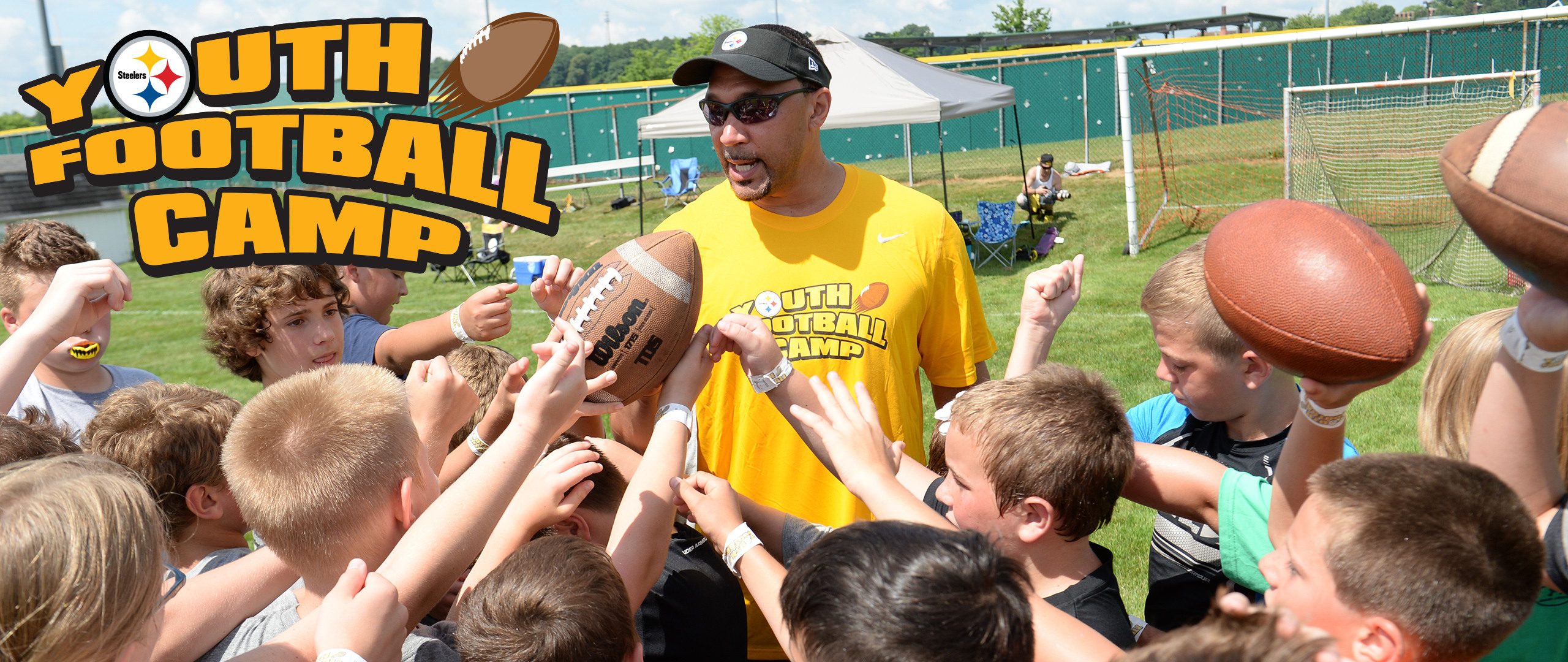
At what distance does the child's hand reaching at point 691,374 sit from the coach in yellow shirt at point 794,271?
416 mm

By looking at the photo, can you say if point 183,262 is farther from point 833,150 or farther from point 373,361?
point 833,150

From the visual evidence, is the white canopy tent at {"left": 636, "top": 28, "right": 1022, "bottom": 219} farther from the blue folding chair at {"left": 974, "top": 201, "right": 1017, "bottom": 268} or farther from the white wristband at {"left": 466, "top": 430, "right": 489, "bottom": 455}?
the white wristband at {"left": 466, "top": 430, "right": 489, "bottom": 455}

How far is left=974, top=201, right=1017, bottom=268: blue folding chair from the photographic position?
521 inches

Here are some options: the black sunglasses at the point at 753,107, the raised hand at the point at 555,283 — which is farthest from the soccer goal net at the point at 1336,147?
the raised hand at the point at 555,283

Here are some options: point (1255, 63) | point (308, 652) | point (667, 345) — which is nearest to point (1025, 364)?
point (667, 345)

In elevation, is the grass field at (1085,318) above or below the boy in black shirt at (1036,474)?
below

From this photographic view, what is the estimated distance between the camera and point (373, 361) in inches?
155

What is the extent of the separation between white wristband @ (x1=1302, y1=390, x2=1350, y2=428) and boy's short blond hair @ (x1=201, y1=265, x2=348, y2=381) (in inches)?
140

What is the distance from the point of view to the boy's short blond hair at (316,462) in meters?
1.93

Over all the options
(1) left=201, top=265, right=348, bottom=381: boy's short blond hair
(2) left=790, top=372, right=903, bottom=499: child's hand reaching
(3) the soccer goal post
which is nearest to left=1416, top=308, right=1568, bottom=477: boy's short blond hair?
(2) left=790, top=372, right=903, bottom=499: child's hand reaching

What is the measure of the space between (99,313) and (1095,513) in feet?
10.3

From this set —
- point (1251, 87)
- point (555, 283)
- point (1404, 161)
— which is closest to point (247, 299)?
point (555, 283)

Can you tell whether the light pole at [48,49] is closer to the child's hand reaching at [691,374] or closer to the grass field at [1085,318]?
the grass field at [1085,318]

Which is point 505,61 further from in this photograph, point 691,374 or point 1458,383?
point 1458,383
